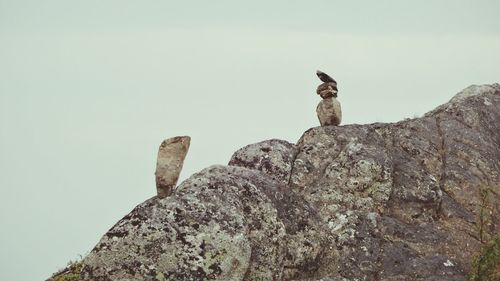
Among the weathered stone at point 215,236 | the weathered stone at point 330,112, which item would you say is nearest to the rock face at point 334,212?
the weathered stone at point 215,236

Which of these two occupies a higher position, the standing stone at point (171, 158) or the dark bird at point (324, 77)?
the dark bird at point (324, 77)

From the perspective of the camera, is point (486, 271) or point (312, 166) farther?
point (312, 166)

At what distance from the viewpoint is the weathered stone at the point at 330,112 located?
2792 centimetres

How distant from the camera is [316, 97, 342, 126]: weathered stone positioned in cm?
2792

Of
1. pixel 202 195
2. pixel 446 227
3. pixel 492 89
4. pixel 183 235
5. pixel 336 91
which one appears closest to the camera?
pixel 183 235

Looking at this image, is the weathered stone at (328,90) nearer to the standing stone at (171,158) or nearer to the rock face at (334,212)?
the rock face at (334,212)

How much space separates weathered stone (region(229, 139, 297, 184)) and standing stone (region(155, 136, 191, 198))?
730cm

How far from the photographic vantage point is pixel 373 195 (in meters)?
23.5

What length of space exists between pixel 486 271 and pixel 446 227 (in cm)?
436

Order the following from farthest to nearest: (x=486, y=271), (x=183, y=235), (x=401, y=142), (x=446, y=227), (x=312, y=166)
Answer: (x=401, y=142) < (x=312, y=166) < (x=446, y=227) < (x=486, y=271) < (x=183, y=235)

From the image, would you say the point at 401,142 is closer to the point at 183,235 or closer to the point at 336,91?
the point at 336,91

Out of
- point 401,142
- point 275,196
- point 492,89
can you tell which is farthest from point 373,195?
point 492,89

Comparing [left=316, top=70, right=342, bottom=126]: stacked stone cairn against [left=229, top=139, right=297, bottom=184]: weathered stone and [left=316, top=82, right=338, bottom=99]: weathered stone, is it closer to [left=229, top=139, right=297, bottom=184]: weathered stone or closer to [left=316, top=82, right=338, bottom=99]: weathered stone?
[left=316, top=82, right=338, bottom=99]: weathered stone

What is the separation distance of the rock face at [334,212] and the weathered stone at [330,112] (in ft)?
3.45
